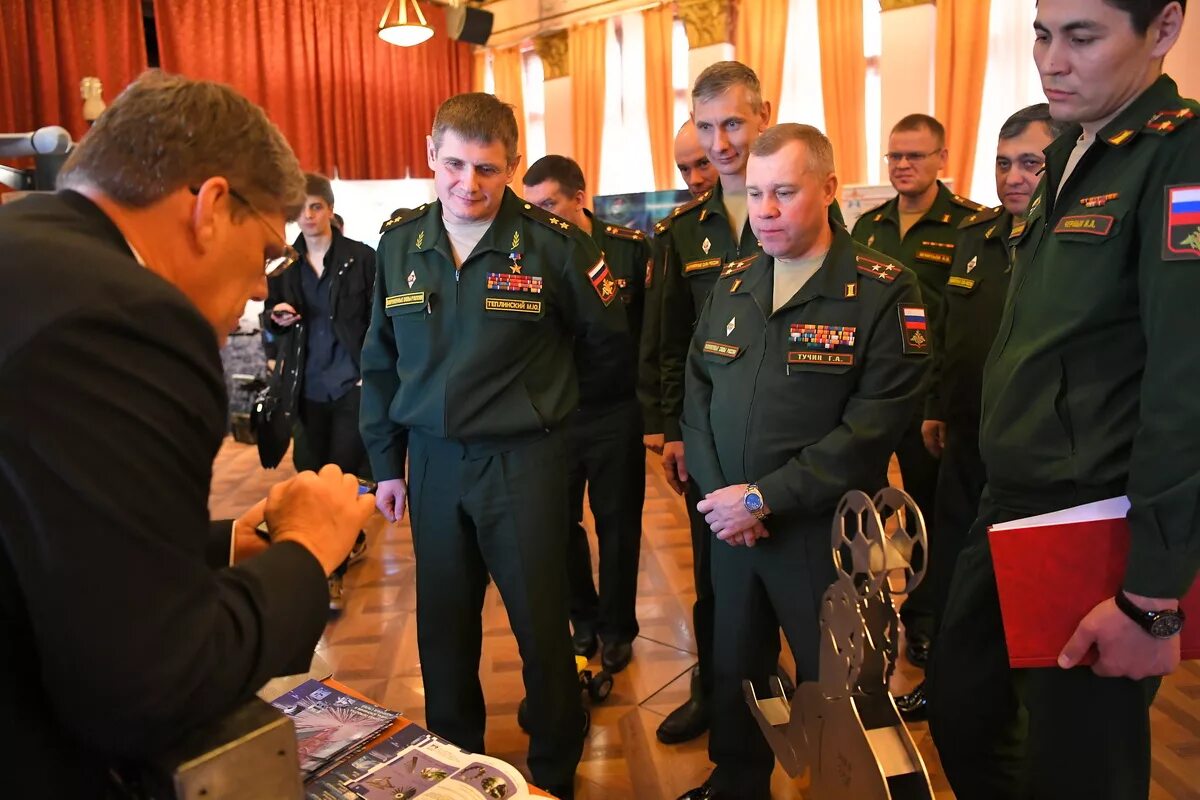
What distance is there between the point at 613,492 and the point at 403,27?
15.8 feet

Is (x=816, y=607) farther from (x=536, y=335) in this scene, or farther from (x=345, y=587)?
(x=345, y=587)

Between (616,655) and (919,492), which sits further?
(919,492)

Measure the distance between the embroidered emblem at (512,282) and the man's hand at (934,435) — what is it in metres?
1.42

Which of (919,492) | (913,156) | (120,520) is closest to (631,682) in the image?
(919,492)

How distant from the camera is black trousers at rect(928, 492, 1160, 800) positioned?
1305mm

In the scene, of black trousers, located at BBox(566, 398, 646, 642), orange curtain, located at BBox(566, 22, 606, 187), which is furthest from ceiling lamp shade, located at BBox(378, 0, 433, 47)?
black trousers, located at BBox(566, 398, 646, 642)

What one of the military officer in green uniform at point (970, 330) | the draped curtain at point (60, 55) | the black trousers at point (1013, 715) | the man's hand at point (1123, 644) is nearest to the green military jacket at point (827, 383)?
the black trousers at point (1013, 715)

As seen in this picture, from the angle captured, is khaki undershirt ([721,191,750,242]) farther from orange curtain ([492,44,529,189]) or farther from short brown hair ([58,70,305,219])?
orange curtain ([492,44,529,189])

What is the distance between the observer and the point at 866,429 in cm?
176

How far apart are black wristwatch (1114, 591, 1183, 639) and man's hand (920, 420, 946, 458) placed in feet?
4.83

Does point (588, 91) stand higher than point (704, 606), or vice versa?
point (588, 91)

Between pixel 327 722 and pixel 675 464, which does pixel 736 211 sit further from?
pixel 327 722

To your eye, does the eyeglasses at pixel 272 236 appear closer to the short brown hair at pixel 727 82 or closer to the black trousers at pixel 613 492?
the short brown hair at pixel 727 82

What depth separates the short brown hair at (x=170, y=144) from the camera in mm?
840
